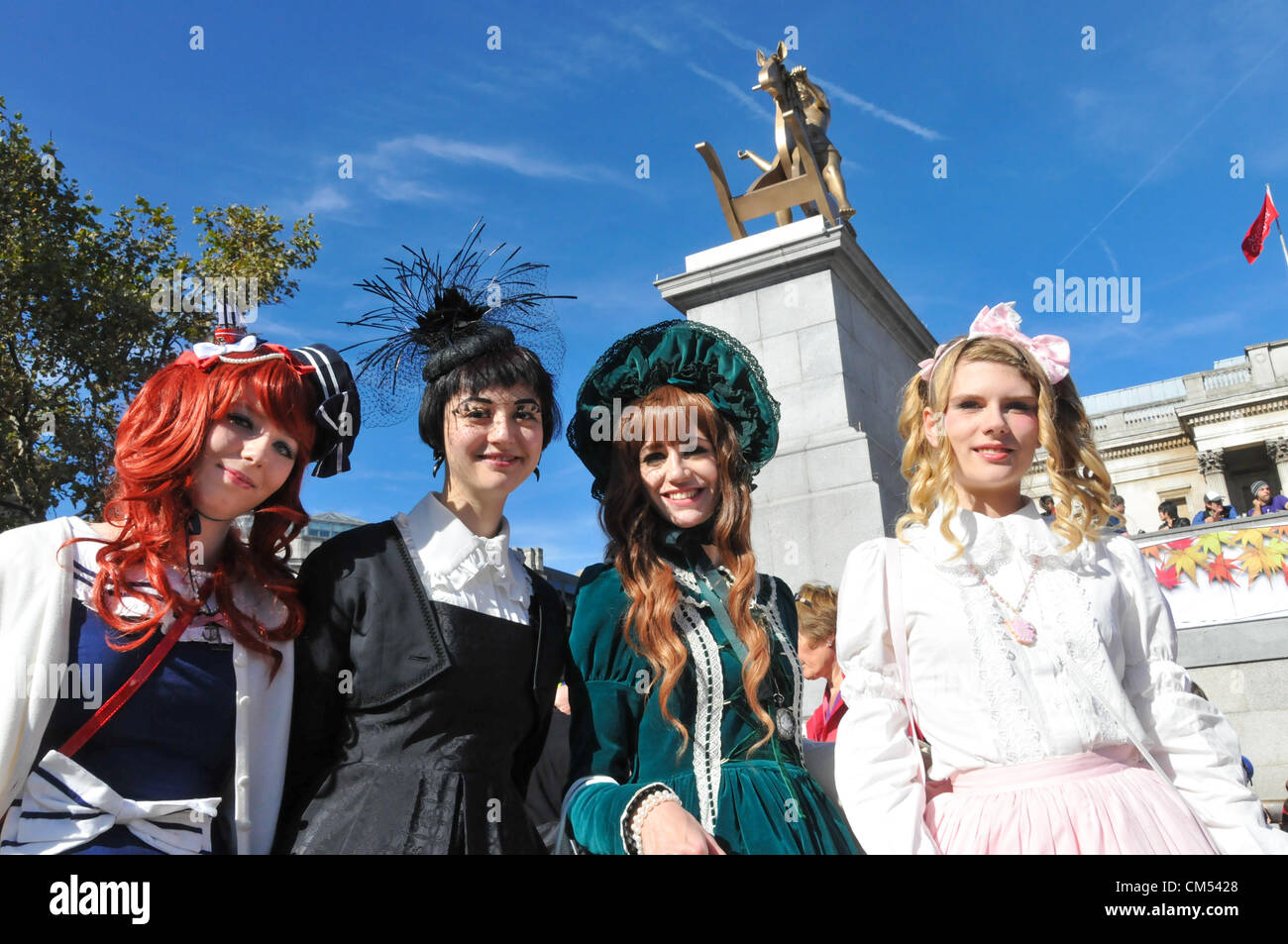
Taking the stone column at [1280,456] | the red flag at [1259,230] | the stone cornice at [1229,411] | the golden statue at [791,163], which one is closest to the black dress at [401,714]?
the golden statue at [791,163]

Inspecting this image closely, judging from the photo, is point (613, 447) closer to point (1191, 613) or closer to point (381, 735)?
point (381, 735)

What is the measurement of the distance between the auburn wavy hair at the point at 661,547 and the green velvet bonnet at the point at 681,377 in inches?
2.2

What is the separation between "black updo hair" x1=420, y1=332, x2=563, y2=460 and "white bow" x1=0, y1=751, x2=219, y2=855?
141 cm

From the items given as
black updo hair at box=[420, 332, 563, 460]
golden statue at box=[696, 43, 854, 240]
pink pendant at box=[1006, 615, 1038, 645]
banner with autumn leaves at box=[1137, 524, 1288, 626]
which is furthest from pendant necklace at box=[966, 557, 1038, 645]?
banner with autumn leaves at box=[1137, 524, 1288, 626]

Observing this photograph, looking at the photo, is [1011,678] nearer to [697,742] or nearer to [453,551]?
[697,742]

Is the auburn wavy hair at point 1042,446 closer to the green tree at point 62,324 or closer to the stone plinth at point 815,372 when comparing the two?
the stone plinth at point 815,372

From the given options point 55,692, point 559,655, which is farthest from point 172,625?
point 559,655

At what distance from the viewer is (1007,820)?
2473 millimetres

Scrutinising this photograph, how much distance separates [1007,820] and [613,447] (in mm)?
1819

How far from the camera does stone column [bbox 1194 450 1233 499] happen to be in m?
48.0

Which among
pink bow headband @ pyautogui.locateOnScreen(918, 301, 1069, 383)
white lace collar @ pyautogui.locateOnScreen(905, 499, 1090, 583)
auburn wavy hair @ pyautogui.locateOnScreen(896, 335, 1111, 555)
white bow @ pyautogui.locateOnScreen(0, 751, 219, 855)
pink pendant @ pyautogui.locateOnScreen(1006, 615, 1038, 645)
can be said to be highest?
pink bow headband @ pyautogui.locateOnScreen(918, 301, 1069, 383)

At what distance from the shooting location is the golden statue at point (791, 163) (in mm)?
10367

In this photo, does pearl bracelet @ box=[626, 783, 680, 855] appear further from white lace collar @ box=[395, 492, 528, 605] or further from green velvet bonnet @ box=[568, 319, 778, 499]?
green velvet bonnet @ box=[568, 319, 778, 499]
